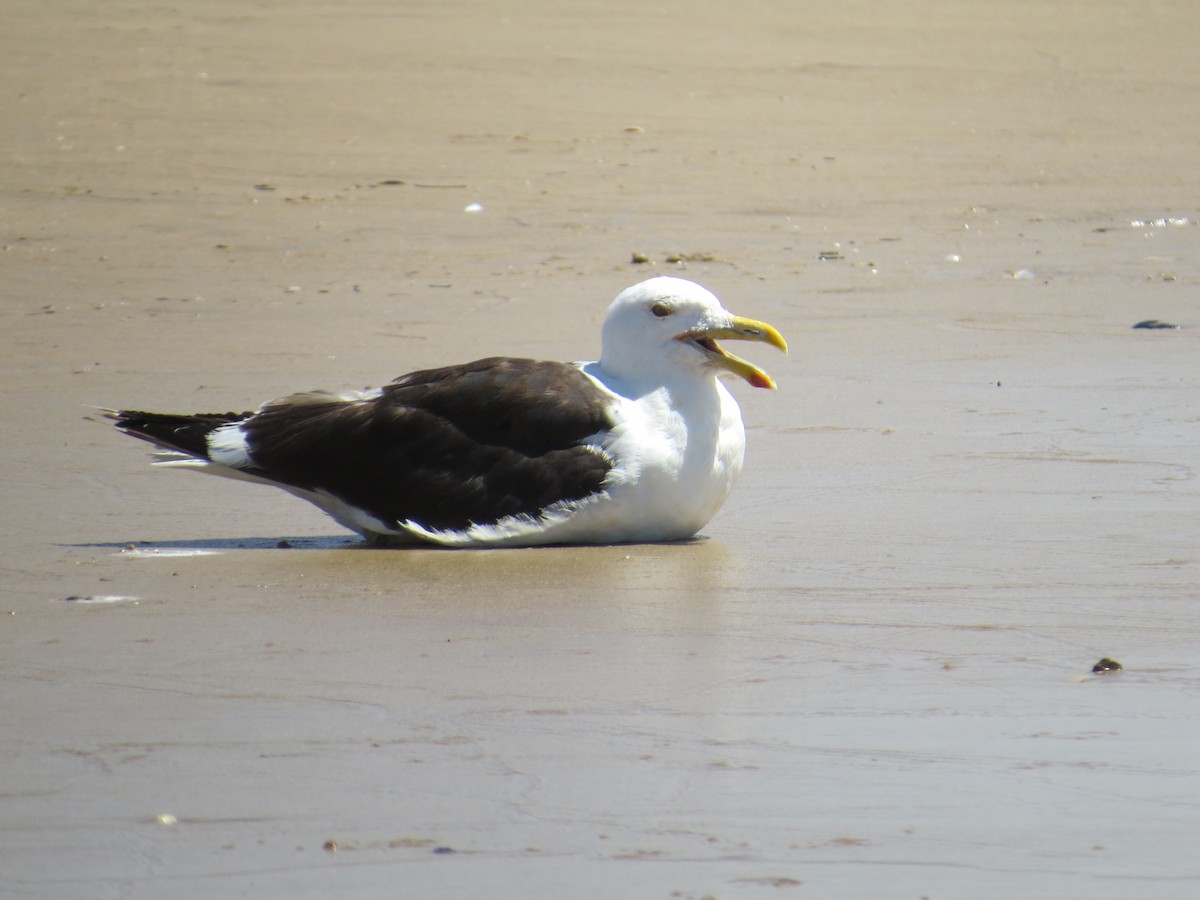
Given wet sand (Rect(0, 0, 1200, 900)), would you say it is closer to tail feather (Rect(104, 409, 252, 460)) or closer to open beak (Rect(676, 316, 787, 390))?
tail feather (Rect(104, 409, 252, 460))

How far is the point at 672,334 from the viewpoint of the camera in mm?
5941

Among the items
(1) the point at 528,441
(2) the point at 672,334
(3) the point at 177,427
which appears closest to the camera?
(1) the point at 528,441

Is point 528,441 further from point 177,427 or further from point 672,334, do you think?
point 177,427

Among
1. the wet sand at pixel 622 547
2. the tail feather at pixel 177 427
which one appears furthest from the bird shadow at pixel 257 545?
the tail feather at pixel 177 427

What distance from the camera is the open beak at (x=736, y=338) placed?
593 centimetres

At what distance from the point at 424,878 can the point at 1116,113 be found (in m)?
11.6

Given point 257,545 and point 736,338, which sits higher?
point 736,338

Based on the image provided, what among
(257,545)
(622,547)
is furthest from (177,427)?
(622,547)

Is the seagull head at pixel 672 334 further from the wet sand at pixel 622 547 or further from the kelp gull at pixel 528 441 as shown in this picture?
the wet sand at pixel 622 547

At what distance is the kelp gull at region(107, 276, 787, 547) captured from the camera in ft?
18.7

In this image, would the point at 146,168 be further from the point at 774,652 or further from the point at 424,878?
the point at 424,878

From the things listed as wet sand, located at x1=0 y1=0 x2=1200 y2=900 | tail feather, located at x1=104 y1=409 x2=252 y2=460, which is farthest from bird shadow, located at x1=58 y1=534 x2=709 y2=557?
tail feather, located at x1=104 y1=409 x2=252 y2=460

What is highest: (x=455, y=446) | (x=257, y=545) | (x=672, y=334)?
(x=672, y=334)

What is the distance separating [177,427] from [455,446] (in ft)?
2.92
